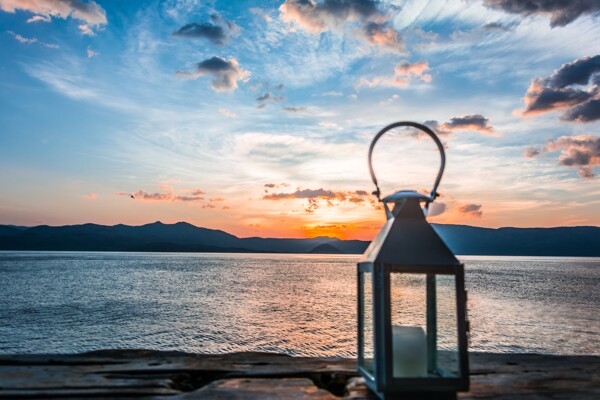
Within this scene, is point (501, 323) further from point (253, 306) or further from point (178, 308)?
point (178, 308)

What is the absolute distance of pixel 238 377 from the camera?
2910 mm

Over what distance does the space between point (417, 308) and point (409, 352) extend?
238mm

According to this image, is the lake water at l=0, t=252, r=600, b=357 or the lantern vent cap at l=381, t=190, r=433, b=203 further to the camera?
the lake water at l=0, t=252, r=600, b=357

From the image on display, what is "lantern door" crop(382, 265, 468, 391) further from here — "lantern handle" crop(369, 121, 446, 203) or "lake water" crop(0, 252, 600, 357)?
"lake water" crop(0, 252, 600, 357)

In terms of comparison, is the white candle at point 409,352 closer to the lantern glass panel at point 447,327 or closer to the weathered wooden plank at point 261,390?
the lantern glass panel at point 447,327

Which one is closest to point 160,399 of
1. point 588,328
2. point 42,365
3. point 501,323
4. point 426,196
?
point 42,365

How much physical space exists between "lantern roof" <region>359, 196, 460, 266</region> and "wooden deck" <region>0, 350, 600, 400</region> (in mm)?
876

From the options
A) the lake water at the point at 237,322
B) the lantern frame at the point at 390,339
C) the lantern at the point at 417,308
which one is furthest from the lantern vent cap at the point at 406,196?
the lake water at the point at 237,322

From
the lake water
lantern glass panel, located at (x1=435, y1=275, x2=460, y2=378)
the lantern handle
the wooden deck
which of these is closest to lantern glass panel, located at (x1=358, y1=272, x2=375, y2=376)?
the wooden deck

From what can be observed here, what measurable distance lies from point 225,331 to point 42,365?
27613 millimetres

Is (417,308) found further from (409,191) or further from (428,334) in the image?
(409,191)

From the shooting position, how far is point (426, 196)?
2529 millimetres

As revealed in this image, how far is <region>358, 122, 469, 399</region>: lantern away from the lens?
89.0 inches

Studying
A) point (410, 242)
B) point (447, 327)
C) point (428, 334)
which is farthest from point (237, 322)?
point (410, 242)
